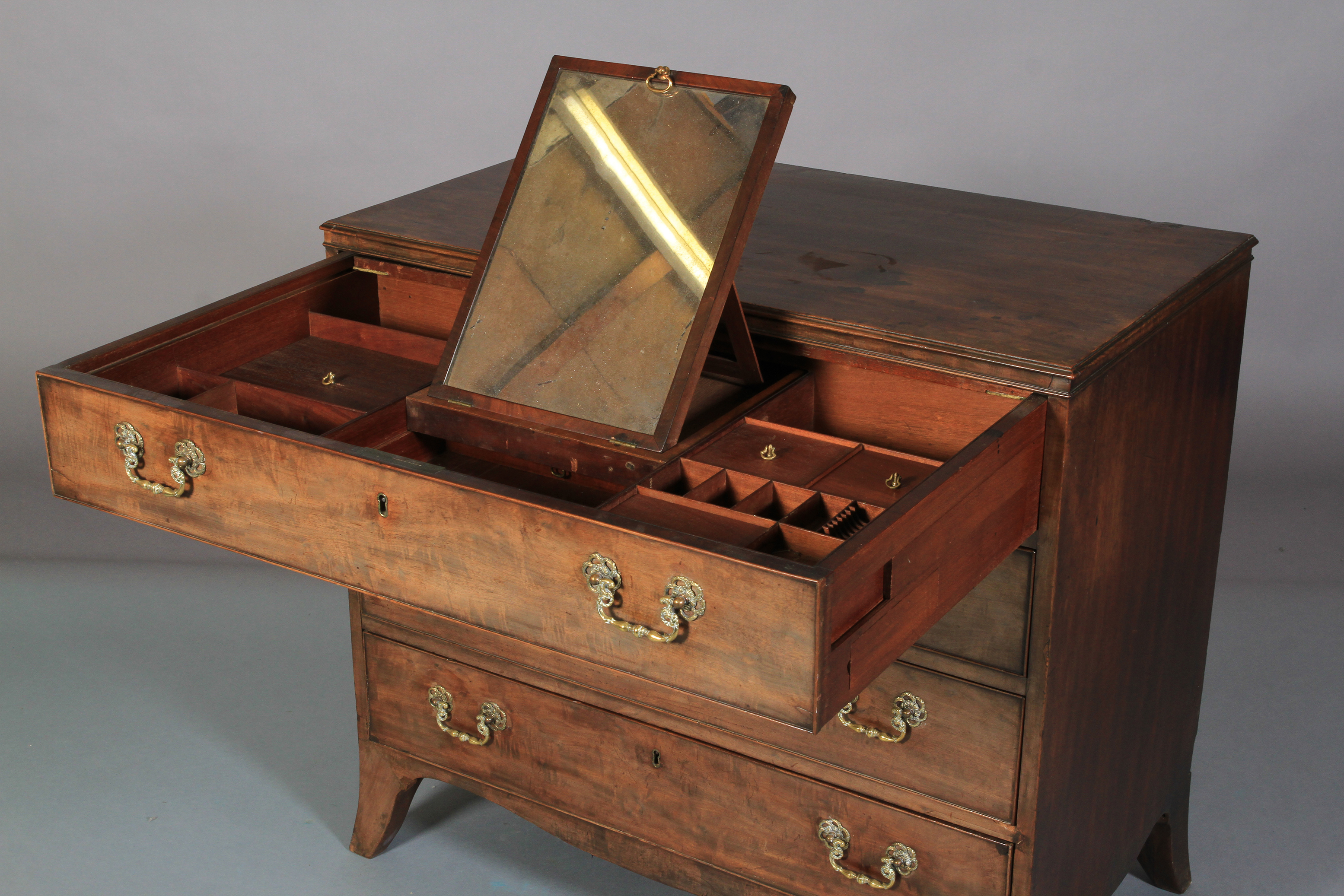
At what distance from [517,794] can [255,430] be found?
Answer: 38.0 inches

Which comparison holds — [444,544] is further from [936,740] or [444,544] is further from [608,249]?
[936,740]

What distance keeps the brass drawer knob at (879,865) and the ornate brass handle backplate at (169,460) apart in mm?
1004

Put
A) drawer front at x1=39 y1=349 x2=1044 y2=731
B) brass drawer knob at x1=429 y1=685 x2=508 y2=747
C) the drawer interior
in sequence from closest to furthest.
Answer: drawer front at x1=39 y1=349 x2=1044 y2=731, the drawer interior, brass drawer knob at x1=429 y1=685 x2=508 y2=747

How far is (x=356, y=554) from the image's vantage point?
1885 millimetres

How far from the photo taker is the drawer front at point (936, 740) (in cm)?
210

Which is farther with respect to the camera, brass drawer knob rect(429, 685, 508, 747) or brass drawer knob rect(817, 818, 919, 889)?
brass drawer knob rect(429, 685, 508, 747)

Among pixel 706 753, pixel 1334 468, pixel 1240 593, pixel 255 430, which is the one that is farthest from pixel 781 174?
pixel 1334 468

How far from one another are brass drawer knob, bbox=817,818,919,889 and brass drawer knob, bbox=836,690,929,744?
0.55 ft

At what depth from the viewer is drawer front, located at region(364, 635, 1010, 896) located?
222 centimetres

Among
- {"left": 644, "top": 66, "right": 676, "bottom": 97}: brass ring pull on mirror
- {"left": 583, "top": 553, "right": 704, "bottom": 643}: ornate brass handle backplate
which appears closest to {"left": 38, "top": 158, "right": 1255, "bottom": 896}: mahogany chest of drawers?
{"left": 583, "top": 553, "right": 704, "bottom": 643}: ornate brass handle backplate

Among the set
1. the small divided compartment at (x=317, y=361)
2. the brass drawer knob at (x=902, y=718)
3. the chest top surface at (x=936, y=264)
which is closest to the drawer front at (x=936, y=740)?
the brass drawer knob at (x=902, y=718)

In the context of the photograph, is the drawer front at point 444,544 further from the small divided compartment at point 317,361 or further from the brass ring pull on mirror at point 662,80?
the brass ring pull on mirror at point 662,80

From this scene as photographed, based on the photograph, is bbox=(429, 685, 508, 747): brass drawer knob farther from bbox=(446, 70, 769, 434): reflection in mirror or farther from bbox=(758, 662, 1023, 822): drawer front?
bbox=(446, 70, 769, 434): reflection in mirror

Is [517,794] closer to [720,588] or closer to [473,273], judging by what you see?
[473,273]
